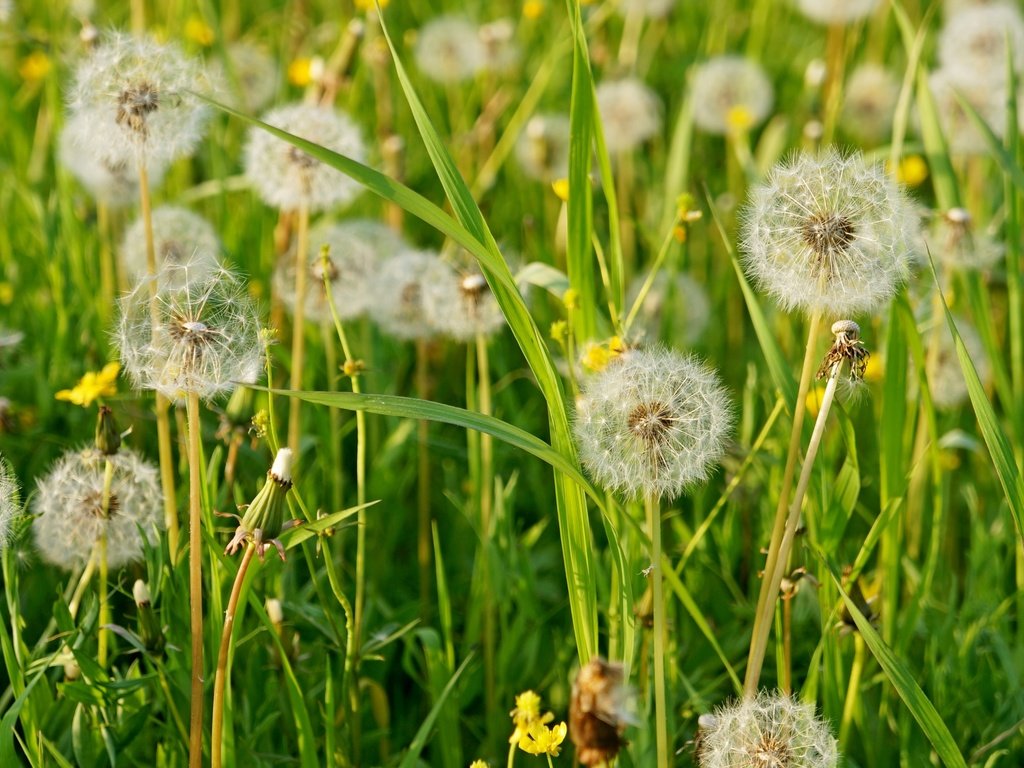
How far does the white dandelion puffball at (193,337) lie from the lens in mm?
1793

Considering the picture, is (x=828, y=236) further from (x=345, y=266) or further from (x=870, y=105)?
(x=870, y=105)

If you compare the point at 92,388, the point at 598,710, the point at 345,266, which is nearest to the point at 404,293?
the point at 345,266

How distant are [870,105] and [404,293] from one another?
105 inches

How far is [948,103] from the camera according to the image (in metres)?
3.99

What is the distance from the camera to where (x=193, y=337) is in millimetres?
1802

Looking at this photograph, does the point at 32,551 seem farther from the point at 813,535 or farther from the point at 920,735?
the point at 920,735

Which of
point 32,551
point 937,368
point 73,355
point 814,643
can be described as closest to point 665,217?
point 937,368

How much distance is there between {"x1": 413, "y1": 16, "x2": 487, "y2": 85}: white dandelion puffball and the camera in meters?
4.54

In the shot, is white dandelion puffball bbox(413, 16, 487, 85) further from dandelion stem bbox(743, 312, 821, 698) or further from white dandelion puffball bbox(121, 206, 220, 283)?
dandelion stem bbox(743, 312, 821, 698)

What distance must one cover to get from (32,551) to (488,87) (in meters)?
2.64

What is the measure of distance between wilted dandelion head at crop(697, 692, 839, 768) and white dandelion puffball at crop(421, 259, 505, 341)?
1037 millimetres

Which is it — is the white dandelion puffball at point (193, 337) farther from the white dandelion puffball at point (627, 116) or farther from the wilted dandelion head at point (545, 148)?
the white dandelion puffball at point (627, 116)

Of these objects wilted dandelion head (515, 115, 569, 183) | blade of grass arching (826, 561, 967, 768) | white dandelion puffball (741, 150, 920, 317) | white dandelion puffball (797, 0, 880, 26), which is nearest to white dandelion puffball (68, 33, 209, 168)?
white dandelion puffball (741, 150, 920, 317)

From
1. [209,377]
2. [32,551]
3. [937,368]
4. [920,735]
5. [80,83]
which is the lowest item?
[920,735]
